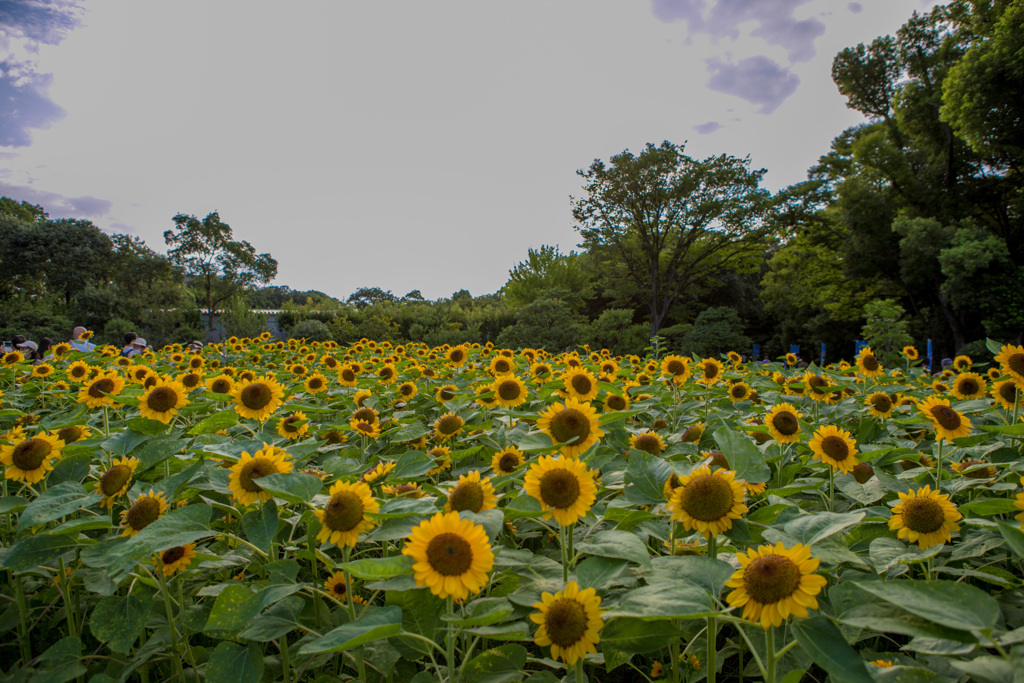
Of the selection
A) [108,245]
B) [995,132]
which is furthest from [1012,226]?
[108,245]

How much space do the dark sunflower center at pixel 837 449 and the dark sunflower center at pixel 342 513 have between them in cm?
139

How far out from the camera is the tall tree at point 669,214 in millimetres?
25953

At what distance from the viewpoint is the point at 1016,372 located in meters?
1.97

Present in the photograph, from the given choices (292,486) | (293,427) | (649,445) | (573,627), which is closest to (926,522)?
(649,445)

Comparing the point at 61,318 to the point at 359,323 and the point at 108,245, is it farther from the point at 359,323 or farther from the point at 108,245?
the point at 108,245

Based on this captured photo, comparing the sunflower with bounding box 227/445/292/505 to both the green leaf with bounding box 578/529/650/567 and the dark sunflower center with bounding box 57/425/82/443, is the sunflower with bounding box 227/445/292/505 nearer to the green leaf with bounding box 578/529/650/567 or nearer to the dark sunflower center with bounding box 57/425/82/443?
the green leaf with bounding box 578/529/650/567

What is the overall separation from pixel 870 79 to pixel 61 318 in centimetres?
3519

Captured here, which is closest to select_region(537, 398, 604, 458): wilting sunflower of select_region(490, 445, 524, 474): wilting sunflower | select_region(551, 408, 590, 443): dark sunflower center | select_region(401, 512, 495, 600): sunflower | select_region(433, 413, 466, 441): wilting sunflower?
select_region(551, 408, 590, 443): dark sunflower center

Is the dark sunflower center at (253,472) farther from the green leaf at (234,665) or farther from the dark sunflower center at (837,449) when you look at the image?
the dark sunflower center at (837,449)

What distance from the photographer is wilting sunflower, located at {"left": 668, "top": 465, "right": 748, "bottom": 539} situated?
1.02 meters

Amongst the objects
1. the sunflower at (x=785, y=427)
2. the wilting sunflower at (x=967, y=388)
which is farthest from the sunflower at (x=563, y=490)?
the wilting sunflower at (x=967, y=388)

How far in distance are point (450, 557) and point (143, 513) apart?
792mm

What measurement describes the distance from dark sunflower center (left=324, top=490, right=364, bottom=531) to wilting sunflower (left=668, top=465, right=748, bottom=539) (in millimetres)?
632

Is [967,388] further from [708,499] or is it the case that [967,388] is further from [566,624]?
[566,624]
